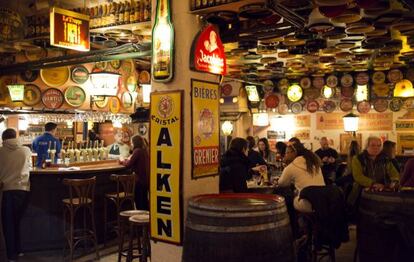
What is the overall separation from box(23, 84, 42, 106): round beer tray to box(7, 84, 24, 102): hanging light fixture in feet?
0.70

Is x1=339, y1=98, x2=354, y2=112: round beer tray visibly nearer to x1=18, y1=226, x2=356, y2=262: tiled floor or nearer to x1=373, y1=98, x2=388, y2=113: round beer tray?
x1=373, y1=98, x2=388, y2=113: round beer tray

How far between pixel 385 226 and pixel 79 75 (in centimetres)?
676

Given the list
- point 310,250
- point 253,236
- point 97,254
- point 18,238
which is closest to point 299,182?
point 310,250

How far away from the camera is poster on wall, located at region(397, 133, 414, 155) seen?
11195 mm

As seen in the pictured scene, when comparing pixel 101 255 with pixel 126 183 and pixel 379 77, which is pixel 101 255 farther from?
pixel 379 77

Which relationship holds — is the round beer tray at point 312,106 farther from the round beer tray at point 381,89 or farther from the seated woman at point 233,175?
the seated woman at point 233,175

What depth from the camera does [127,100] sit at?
9820mm

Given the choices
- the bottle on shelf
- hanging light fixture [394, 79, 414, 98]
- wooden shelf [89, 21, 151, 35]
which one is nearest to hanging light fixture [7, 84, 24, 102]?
wooden shelf [89, 21, 151, 35]

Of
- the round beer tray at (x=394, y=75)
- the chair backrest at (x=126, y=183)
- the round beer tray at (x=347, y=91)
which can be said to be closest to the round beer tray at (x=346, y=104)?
the round beer tray at (x=347, y=91)

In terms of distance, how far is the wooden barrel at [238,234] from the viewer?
297cm

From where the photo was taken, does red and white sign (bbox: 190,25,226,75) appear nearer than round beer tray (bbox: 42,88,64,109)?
Yes

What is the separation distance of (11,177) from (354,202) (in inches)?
192

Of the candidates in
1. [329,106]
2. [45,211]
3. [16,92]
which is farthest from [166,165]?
[329,106]

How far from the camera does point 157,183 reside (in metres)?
4.07
